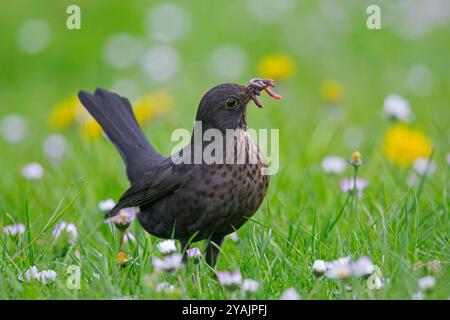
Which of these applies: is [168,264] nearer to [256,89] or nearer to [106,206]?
[256,89]

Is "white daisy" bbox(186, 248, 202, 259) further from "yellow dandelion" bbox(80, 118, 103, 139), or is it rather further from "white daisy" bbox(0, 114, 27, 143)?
"white daisy" bbox(0, 114, 27, 143)

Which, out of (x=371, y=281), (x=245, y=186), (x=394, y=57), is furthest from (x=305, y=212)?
(x=394, y=57)

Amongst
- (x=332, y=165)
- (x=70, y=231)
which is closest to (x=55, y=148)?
(x=70, y=231)

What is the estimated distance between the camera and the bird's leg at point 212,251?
4074 mm

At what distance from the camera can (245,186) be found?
3795 mm

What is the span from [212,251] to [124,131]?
42.7 inches

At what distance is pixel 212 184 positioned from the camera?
381cm

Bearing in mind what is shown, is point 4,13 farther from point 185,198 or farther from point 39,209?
point 185,198

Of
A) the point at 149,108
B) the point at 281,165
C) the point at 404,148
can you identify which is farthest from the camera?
the point at 149,108

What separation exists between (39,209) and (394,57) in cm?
467

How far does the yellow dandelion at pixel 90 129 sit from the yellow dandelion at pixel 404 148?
2.10 meters

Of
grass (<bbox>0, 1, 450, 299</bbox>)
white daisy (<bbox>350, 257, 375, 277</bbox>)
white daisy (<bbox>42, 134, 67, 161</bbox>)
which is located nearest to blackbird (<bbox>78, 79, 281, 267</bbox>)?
grass (<bbox>0, 1, 450, 299</bbox>)

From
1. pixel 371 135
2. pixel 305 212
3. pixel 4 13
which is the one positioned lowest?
pixel 305 212

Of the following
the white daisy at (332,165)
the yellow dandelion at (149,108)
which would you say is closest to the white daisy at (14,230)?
the white daisy at (332,165)
